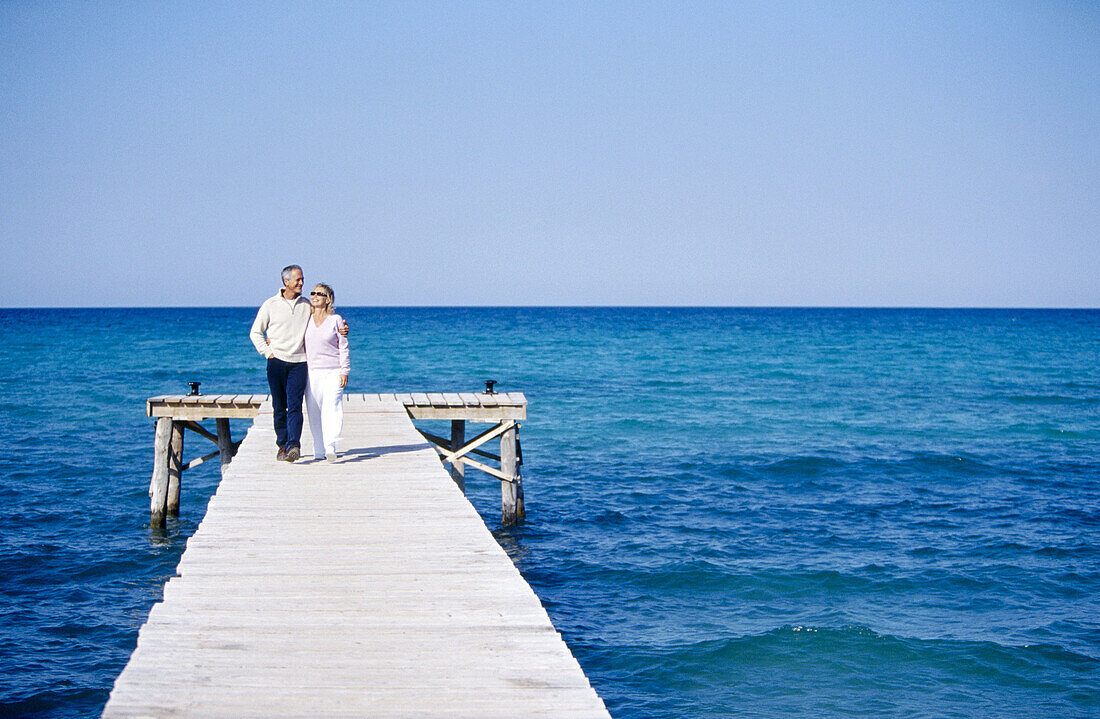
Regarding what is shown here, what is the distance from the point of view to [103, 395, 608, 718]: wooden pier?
4.04m

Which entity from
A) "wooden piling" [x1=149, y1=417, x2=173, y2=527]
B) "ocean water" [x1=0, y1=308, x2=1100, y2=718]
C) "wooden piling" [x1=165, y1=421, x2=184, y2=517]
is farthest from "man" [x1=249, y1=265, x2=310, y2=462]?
"wooden piling" [x1=165, y1=421, x2=184, y2=517]

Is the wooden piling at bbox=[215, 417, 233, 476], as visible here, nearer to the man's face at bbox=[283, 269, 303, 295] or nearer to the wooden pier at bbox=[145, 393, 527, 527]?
the wooden pier at bbox=[145, 393, 527, 527]

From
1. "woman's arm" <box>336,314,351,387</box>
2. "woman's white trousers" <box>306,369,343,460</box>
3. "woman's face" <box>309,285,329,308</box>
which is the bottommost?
"woman's white trousers" <box>306,369,343,460</box>

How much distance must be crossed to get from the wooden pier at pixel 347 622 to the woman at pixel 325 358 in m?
1.30

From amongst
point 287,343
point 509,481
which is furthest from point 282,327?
point 509,481

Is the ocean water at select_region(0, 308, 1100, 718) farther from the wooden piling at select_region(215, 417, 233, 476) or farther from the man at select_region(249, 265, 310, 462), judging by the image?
the man at select_region(249, 265, 310, 462)

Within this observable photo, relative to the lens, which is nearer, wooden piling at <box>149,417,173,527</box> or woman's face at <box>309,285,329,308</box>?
woman's face at <box>309,285,329,308</box>

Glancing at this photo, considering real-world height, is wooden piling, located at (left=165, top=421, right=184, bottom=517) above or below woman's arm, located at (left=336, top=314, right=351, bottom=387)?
below

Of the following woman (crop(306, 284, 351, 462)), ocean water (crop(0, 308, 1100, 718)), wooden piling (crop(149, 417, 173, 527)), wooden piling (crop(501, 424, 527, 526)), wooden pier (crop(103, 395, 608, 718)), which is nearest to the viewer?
wooden pier (crop(103, 395, 608, 718))

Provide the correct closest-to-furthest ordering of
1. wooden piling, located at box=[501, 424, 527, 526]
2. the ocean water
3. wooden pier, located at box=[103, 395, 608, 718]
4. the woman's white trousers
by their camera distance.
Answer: wooden pier, located at box=[103, 395, 608, 718], the ocean water, the woman's white trousers, wooden piling, located at box=[501, 424, 527, 526]

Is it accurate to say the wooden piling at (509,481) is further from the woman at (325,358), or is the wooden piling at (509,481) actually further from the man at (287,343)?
the man at (287,343)

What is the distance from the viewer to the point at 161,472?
13.9 meters

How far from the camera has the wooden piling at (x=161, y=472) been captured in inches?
541

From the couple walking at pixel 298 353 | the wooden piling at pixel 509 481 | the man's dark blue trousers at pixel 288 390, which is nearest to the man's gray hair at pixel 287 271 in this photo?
the couple walking at pixel 298 353
